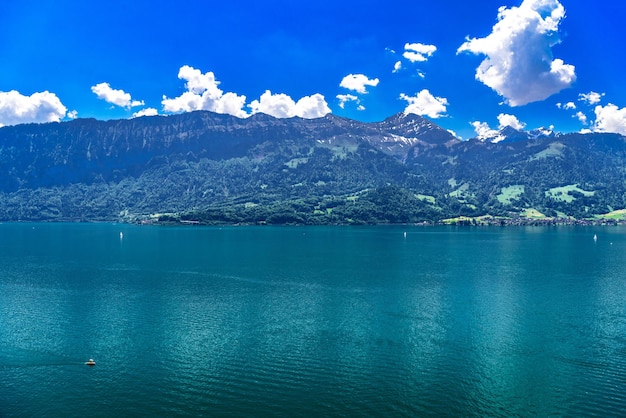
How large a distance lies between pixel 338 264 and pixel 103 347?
274 feet

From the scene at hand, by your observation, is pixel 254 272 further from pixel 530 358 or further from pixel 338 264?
pixel 530 358

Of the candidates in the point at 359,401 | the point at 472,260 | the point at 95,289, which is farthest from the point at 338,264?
the point at 359,401

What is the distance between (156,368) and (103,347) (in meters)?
11.2

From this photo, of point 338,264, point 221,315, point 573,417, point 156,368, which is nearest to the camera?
point 573,417

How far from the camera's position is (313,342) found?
60062mm

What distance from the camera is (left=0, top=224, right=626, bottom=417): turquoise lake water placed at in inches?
1727

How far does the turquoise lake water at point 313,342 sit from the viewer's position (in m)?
43.9

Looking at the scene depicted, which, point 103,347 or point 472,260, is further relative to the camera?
point 472,260

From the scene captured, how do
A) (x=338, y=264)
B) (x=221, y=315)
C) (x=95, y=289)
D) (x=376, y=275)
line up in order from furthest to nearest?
(x=338, y=264)
(x=376, y=275)
(x=95, y=289)
(x=221, y=315)

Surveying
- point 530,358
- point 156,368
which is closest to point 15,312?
point 156,368

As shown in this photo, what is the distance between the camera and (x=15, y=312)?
7569 cm

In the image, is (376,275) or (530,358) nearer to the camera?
(530,358)

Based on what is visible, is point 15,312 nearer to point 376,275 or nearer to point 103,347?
point 103,347

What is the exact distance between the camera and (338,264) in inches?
5310
